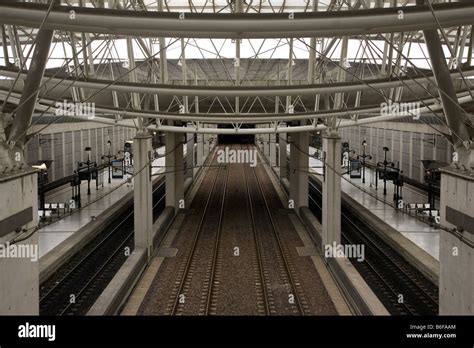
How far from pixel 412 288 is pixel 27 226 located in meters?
12.4

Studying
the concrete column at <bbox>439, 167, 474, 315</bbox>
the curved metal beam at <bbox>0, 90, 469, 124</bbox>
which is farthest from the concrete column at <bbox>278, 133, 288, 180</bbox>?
the concrete column at <bbox>439, 167, 474, 315</bbox>

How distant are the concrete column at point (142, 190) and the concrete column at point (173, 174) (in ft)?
25.2

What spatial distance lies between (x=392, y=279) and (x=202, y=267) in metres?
7.00

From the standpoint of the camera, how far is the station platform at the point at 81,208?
21036mm

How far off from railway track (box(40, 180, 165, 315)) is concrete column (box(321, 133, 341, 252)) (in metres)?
8.31

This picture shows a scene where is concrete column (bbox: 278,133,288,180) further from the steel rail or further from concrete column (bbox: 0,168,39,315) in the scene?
concrete column (bbox: 0,168,39,315)

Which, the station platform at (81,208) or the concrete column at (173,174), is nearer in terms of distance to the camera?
the station platform at (81,208)

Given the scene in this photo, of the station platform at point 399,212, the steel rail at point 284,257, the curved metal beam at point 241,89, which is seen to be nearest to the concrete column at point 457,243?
the curved metal beam at point 241,89

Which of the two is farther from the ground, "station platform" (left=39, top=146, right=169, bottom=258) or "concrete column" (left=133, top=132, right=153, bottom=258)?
"concrete column" (left=133, top=132, right=153, bottom=258)

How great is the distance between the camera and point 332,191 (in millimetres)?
20547

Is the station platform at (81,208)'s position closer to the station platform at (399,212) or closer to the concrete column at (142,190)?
the concrete column at (142,190)

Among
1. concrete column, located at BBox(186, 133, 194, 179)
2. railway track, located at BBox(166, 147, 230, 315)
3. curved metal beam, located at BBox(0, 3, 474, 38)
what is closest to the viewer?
curved metal beam, located at BBox(0, 3, 474, 38)

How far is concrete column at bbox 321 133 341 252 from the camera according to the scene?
20297 mm

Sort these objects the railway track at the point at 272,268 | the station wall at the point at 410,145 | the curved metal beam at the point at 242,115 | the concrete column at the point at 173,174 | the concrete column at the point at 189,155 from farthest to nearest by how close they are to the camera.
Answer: the concrete column at the point at 189,155, the station wall at the point at 410,145, the concrete column at the point at 173,174, the curved metal beam at the point at 242,115, the railway track at the point at 272,268
